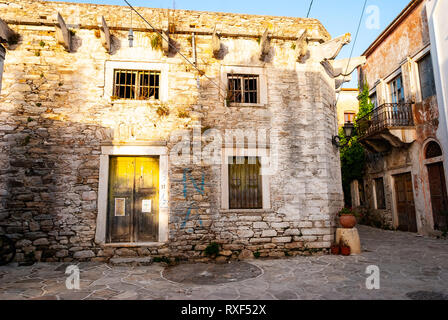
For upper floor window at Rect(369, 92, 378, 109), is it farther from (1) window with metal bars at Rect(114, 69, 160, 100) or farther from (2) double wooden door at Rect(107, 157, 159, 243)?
(2) double wooden door at Rect(107, 157, 159, 243)

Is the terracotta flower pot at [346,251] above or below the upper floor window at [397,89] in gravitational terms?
below

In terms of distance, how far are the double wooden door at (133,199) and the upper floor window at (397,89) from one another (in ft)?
34.0

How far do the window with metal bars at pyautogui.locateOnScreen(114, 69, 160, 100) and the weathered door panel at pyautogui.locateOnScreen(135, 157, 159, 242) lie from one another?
1654 millimetres

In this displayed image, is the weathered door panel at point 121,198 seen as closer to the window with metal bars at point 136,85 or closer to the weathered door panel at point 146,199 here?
the weathered door panel at point 146,199

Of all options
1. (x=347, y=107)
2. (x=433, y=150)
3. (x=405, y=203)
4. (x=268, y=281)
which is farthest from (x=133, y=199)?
(x=347, y=107)

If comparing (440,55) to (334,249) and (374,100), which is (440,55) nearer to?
(374,100)

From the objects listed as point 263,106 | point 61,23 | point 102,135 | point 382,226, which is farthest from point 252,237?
point 382,226

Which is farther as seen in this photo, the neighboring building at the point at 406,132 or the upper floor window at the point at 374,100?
the upper floor window at the point at 374,100

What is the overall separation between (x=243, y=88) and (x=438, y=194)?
25.7 ft

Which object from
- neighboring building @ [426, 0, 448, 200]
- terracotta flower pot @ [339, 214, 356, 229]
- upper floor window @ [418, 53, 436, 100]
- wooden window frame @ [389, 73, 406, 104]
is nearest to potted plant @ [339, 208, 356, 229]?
terracotta flower pot @ [339, 214, 356, 229]

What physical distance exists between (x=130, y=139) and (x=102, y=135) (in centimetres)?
67

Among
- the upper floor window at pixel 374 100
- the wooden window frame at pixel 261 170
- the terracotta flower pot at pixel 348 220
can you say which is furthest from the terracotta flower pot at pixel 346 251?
the upper floor window at pixel 374 100

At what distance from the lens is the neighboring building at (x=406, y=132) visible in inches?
367

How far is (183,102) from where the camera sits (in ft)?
22.3
